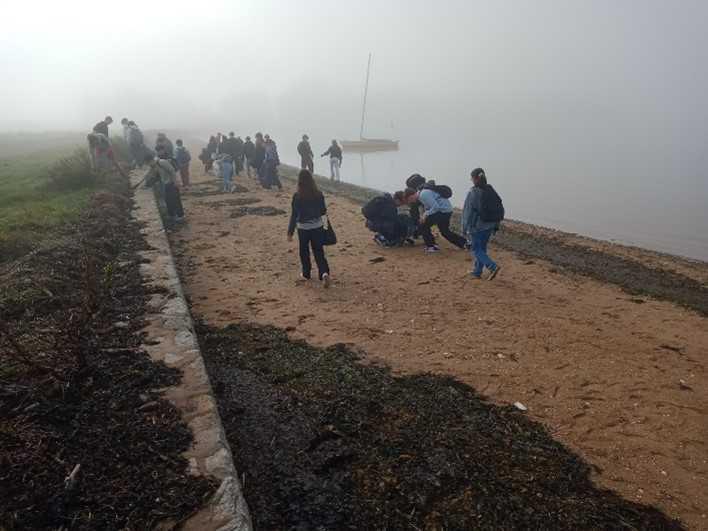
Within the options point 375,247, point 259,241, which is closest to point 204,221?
point 259,241

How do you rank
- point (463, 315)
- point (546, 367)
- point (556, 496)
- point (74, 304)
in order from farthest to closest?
point (463, 315) < point (74, 304) < point (546, 367) < point (556, 496)

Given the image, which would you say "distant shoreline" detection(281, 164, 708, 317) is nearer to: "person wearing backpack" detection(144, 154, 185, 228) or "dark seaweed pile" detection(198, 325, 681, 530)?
"dark seaweed pile" detection(198, 325, 681, 530)

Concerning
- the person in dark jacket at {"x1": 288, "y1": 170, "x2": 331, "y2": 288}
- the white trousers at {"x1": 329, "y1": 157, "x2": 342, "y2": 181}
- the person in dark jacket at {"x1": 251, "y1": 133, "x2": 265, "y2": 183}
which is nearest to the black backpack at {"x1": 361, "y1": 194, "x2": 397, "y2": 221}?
the person in dark jacket at {"x1": 288, "y1": 170, "x2": 331, "y2": 288}

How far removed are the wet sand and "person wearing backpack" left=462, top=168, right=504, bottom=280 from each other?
594 mm

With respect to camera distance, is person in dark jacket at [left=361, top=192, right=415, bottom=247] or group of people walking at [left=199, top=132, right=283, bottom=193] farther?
group of people walking at [left=199, top=132, right=283, bottom=193]

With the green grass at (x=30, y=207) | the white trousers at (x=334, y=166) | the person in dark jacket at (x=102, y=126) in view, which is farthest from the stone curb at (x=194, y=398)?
the white trousers at (x=334, y=166)

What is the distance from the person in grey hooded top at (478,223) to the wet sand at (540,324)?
1.25ft

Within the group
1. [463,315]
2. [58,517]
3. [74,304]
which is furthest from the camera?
[463,315]

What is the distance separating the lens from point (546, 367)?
202 inches

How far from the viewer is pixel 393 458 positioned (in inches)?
141

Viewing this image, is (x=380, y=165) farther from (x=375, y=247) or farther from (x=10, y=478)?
(x=10, y=478)

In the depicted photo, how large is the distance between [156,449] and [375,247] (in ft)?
24.8

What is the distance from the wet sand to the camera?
12.9 ft

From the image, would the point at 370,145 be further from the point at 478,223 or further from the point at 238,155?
the point at 478,223
